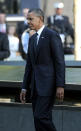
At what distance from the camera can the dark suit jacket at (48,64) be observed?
5.08 m

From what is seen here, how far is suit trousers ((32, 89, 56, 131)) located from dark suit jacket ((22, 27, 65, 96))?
7 cm

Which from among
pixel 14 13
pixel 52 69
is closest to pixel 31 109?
pixel 52 69

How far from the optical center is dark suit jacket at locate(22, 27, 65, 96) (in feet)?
16.7

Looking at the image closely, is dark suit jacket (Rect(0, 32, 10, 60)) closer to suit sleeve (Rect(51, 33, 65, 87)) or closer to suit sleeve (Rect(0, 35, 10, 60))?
suit sleeve (Rect(0, 35, 10, 60))

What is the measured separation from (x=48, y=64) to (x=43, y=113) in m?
0.52

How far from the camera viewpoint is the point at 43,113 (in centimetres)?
517

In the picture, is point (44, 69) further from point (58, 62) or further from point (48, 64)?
point (58, 62)

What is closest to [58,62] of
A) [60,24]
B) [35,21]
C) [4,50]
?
[35,21]

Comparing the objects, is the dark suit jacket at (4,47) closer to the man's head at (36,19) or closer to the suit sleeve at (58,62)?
the man's head at (36,19)

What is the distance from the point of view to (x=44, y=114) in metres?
5.18

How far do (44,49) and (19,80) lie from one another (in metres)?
0.83

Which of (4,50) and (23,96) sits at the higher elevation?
A: (23,96)

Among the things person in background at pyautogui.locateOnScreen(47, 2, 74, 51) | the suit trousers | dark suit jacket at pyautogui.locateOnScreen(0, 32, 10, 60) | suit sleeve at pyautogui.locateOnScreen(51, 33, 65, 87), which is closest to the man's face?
suit sleeve at pyautogui.locateOnScreen(51, 33, 65, 87)

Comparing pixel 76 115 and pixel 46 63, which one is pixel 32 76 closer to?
pixel 46 63
